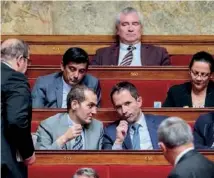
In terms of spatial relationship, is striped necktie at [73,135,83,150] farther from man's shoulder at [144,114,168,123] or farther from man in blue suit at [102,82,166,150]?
man's shoulder at [144,114,168,123]

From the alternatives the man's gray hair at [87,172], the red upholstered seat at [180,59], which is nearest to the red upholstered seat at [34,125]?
the man's gray hair at [87,172]

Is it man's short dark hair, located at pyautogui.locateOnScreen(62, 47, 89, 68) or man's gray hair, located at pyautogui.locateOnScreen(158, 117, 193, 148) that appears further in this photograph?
man's short dark hair, located at pyautogui.locateOnScreen(62, 47, 89, 68)

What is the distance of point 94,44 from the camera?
3.34 m

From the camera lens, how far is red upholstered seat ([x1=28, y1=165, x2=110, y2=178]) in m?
2.45

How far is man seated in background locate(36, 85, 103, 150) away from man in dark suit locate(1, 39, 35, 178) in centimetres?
37

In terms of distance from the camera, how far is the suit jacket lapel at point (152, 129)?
8.61 ft

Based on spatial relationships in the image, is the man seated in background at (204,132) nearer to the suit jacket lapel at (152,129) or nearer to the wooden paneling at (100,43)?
the suit jacket lapel at (152,129)

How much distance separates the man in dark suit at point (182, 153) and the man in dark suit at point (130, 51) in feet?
3.99

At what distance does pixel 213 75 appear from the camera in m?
3.06

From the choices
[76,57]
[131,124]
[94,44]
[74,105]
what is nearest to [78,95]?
[74,105]

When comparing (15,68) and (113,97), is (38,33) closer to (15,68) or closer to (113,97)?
(113,97)

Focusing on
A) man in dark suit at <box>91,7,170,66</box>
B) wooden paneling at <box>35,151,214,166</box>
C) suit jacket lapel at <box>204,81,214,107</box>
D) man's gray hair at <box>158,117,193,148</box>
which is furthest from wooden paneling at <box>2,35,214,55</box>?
man's gray hair at <box>158,117,193,148</box>

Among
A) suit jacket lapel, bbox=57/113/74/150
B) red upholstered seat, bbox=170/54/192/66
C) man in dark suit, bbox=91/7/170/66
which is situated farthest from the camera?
red upholstered seat, bbox=170/54/192/66

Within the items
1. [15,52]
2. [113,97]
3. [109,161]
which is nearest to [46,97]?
[113,97]
